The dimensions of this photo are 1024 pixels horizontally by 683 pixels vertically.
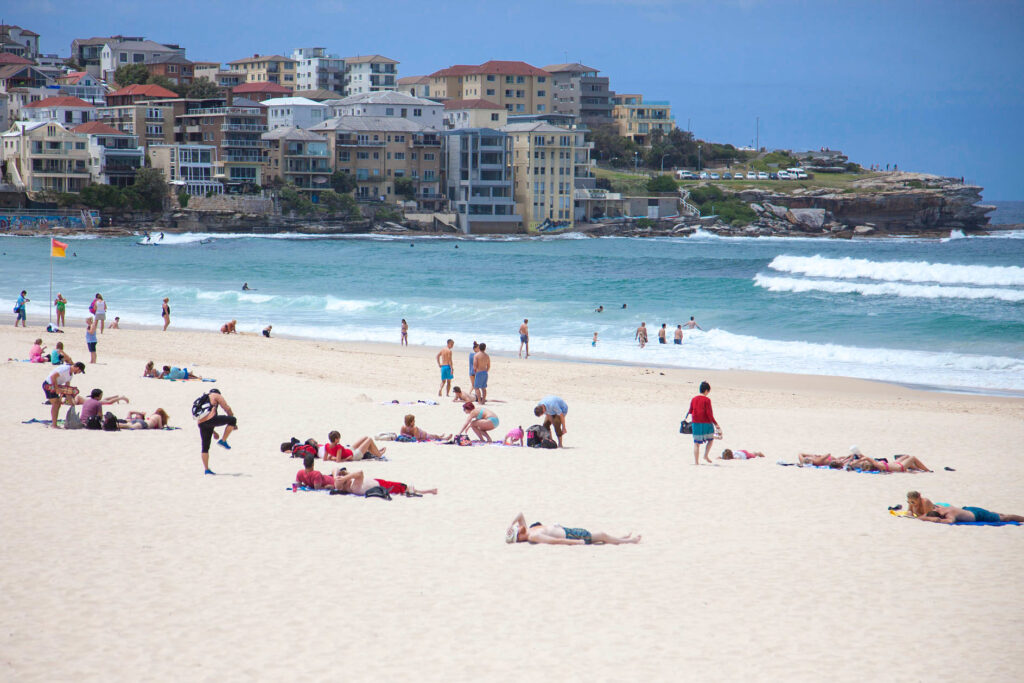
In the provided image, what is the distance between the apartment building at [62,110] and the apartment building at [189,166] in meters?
8.89

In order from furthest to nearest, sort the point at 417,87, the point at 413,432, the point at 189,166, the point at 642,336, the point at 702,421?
the point at 417,87 < the point at 189,166 < the point at 642,336 < the point at 413,432 < the point at 702,421

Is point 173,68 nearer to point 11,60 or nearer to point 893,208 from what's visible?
point 11,60

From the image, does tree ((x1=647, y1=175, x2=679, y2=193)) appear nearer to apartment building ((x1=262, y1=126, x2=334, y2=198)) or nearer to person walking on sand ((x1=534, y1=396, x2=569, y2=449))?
apartment building ((x1=262, y1=126, x2=334, y2=198))

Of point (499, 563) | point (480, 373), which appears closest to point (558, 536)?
point (499, 563)

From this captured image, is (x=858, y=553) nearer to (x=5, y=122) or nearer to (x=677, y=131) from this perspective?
(x=5, y=122)

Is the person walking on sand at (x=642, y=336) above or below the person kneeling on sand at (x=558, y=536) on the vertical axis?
above

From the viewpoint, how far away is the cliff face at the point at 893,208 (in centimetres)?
10675

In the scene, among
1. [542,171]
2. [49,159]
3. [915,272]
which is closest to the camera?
[915,272]

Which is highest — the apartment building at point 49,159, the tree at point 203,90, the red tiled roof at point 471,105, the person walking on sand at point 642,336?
the tree at point 203,90

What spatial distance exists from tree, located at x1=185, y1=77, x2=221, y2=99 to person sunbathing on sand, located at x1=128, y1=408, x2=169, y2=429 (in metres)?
102

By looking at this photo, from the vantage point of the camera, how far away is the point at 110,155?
87.6 m

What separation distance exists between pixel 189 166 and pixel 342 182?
14441 millimetres

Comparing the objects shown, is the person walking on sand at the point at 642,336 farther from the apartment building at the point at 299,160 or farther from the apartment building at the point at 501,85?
the apartment building at the point at 501,85

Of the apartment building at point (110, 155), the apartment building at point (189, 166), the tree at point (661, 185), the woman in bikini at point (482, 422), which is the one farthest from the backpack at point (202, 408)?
the tree at point (661, 185)
